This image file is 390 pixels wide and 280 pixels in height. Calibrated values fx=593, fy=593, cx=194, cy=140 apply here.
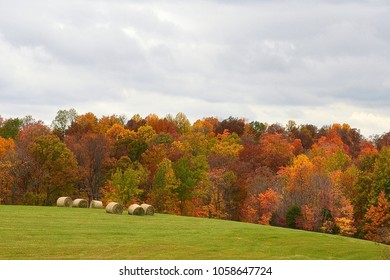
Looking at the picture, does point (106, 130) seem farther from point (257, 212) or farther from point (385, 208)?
point (385, 208)

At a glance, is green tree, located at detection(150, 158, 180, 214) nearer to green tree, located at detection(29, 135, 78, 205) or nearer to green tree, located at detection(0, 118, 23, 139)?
green tree, located at detection(29, 135, 78, 205)

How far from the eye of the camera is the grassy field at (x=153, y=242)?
103 ft

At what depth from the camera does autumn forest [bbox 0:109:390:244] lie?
68.5 m

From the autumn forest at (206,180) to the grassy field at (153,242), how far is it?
18.0 metres

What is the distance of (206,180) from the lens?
8431 centimetres

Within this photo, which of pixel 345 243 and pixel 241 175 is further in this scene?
pixel 241 175

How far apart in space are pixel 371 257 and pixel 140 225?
18557 millimetres

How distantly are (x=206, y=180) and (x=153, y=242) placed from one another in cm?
4803

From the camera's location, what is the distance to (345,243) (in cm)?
4050

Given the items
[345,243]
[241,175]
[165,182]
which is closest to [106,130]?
[241,175]

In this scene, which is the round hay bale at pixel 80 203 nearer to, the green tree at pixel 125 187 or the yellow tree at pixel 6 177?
the green tree at pixel 125 187

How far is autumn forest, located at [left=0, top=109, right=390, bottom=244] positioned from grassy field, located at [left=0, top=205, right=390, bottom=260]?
17982 millimetres

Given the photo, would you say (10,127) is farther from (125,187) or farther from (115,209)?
(115,209)

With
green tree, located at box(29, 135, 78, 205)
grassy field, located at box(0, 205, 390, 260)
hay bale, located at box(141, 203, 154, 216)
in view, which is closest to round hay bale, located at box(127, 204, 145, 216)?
hay bale, located at box(141, 203, 154, 216)
